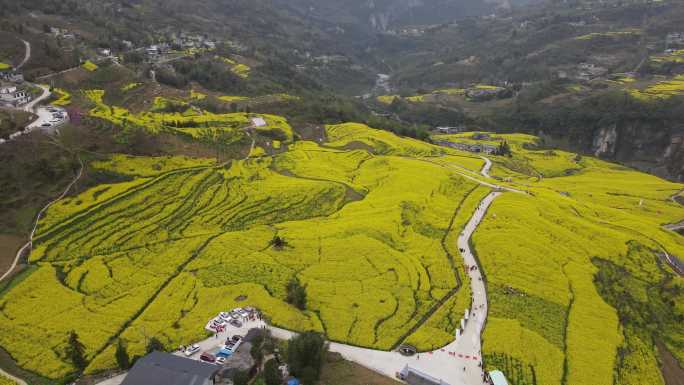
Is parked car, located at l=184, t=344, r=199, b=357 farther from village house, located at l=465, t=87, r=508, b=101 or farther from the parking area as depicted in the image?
village house, located at l=465, t=87, r=508, b=101

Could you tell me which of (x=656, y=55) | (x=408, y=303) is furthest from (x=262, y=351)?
(x=656, y=55)

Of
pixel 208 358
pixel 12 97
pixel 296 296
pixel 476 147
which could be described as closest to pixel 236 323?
pixel 208 358

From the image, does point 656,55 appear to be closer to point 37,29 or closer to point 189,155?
point 189,155

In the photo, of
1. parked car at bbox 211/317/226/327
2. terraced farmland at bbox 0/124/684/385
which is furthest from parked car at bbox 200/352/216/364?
parked car at bbox 211/317/226/327

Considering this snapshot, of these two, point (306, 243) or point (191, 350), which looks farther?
point (306, 243)

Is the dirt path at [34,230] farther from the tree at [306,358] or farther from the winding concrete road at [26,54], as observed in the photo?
the winding concrete road at [26,54]

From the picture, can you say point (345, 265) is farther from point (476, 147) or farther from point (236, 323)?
point (476, 147)

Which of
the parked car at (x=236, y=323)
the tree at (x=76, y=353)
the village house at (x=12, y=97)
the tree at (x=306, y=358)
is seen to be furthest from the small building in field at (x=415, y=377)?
the village house at (x=12, y=97)

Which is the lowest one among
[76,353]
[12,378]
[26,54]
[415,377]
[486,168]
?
[12,378]
